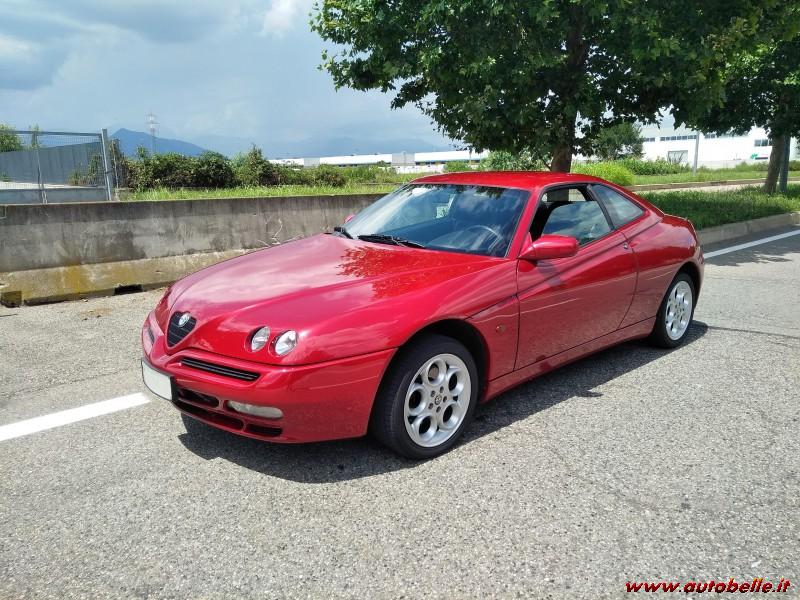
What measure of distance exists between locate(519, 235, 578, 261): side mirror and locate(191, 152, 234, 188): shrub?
49.1 ft

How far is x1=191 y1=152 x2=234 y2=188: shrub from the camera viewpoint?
1702 centimetres

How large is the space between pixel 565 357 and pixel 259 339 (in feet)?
6.50

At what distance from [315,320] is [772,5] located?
9.70 meters

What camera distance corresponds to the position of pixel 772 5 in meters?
9.26

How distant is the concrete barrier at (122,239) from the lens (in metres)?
6.65

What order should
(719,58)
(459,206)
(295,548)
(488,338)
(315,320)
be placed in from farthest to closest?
(719,58) → (459,206) → (488,338) → (315,320) → (295,548)

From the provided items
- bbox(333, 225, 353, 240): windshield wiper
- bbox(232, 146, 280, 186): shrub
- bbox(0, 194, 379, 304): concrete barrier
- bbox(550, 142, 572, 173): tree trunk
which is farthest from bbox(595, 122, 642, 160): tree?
bbox(333, 225, 353, 240): windshield wiper

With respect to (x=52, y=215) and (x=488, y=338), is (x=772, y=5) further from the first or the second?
(x=52, y=215)

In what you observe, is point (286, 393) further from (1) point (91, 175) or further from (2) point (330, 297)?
(1) point (91, 175)

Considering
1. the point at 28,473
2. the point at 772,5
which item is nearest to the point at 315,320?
the point at 28,473

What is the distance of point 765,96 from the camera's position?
17.1 metres

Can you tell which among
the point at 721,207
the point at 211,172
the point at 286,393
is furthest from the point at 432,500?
the point at 211,172

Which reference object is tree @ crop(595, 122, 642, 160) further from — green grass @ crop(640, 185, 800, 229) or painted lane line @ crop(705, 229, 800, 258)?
painted lane line @ crop(705, 229, 800, 258)

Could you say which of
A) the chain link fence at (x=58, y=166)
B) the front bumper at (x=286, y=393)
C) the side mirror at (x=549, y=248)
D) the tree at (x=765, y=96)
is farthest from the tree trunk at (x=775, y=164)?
the front bumper at (x=286, y=393)
